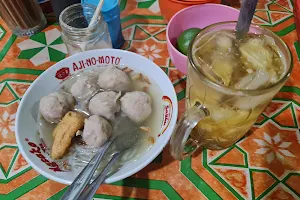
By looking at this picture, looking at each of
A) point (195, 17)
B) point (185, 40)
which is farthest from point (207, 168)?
point (195, 17)

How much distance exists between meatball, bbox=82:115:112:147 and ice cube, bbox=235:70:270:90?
0.81 ft

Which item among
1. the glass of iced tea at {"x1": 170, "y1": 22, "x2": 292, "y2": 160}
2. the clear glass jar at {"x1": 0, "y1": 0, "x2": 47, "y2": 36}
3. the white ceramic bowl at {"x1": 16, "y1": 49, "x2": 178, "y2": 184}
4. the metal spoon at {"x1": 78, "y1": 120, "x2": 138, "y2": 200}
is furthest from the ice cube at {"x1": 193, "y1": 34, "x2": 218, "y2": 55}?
the clear glass jar at {"x1": 0, "y1": 0, "x2": 47, "y2": 36}

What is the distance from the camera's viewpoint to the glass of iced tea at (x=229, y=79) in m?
0.46

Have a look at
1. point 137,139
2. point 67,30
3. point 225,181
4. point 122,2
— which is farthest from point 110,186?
point 122,2

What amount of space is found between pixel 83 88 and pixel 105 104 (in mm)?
77

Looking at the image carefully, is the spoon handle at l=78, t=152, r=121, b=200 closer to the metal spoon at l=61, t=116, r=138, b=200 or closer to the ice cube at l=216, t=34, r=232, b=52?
the metal spoon at l=61, t=116, r=138, b=200

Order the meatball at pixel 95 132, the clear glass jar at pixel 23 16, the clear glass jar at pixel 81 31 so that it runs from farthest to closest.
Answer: the clear glass jar at pixel 23 16, the clear glass jar at pixel 81 31, the meatball at pixel 95 132

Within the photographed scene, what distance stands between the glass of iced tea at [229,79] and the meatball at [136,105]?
0.09 metres

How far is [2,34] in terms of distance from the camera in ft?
2.88

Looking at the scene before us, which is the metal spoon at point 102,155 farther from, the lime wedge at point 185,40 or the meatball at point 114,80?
the lime wedge at point 185,40

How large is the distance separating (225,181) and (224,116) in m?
0.15

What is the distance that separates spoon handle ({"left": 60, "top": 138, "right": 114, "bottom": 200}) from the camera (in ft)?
1.46

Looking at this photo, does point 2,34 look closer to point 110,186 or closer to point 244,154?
point 110,186

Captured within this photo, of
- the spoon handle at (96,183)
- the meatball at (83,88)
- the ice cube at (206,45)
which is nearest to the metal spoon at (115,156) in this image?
the spoon handle at (96,183)
